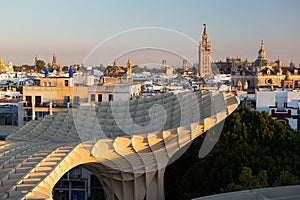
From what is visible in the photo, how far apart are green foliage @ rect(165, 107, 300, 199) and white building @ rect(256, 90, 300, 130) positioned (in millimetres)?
5703

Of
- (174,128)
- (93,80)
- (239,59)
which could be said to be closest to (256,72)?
(239,59)

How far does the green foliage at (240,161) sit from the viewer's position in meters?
14.2

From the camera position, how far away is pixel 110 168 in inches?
602

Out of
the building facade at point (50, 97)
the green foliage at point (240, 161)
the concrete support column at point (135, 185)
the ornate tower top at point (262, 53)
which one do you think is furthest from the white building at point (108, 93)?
the ornate tower top at point (262, 53)

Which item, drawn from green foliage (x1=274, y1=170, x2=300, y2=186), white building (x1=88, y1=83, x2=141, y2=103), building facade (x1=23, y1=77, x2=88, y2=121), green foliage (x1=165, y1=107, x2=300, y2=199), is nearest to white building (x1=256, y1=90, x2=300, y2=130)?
green foliage (x1=165, y1=107, x2=300, y2=199)

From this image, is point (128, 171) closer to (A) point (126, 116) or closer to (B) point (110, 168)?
(B) point (110, 168)

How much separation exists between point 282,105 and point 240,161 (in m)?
17.7

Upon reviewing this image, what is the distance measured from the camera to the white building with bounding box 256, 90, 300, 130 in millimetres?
26250

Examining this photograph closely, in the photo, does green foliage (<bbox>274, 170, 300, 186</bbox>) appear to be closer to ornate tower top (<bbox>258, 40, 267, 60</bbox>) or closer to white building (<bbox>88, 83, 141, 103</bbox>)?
white building (<bbox>88, 83, 141, 103</bbox>)

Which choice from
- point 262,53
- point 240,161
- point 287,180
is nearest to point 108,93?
point 240,161

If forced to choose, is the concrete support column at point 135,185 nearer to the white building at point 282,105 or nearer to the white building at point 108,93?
the white building at point 282,105

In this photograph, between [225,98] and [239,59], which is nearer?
[225,98]

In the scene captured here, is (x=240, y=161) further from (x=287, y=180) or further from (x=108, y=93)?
(x=108, y=93)

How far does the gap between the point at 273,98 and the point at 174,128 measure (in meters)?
16.9
